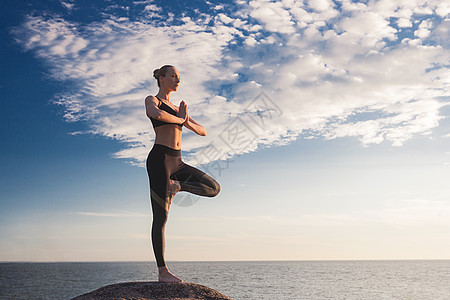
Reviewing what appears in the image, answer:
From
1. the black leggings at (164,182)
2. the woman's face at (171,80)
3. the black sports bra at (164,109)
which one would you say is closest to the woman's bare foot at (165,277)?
the black leggings at (164,182)

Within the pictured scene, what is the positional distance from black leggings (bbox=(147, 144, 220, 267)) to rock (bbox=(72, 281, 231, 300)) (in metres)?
0.42

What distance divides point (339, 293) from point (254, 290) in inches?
330

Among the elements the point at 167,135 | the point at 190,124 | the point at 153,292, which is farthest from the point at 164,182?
the point at 153,292

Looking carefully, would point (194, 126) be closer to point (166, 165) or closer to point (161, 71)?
point (166, 165)

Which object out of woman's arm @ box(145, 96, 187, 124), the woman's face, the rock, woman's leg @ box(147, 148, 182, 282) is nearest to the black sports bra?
woman's arm @ box(145, 96, 187, 124)

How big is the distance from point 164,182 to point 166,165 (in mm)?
282

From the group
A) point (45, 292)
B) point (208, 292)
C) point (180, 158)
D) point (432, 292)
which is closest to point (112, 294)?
point (208, 292)

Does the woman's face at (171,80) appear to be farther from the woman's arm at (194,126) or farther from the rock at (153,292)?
the rock at (153,292)

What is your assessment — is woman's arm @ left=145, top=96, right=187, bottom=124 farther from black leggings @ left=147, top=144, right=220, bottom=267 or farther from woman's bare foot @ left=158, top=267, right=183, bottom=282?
woman's bare foot @ left=158, top=267, right=183, bottom=282

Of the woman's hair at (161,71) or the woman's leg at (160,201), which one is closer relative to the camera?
the woman's leg at (160,201)

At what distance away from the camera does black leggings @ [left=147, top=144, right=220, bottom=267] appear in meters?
6.91

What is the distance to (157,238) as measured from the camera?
6855 mm

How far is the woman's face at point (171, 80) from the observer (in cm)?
739

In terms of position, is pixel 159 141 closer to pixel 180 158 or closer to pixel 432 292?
pixel 180 158
